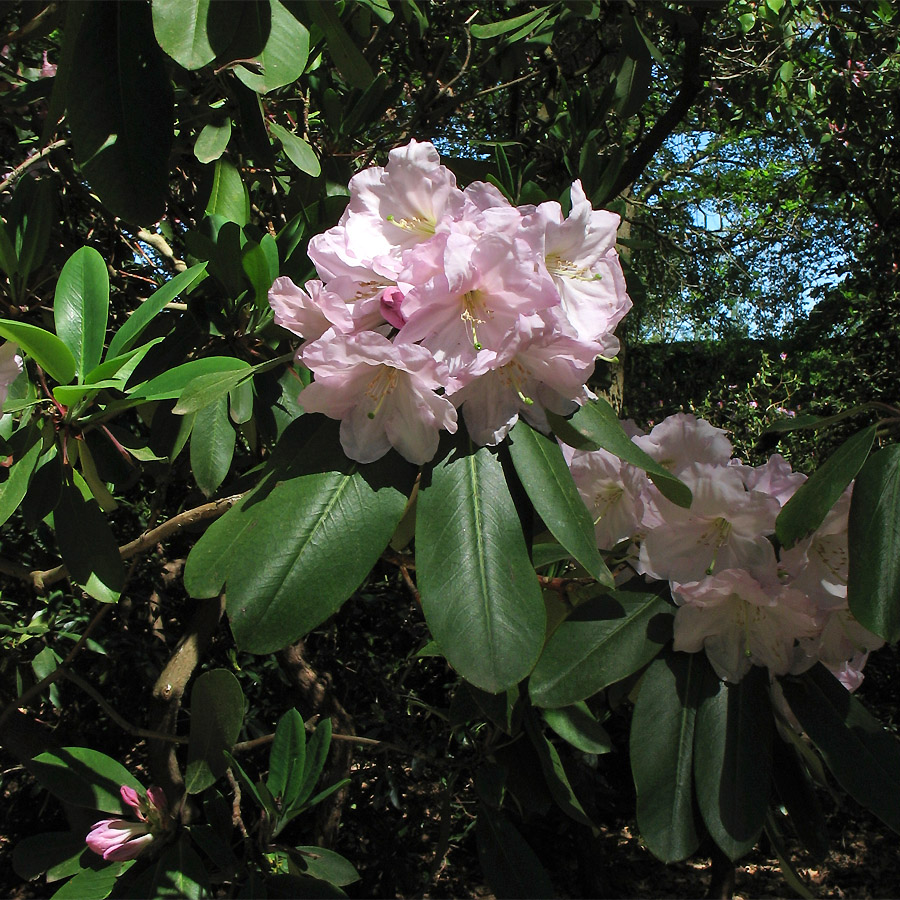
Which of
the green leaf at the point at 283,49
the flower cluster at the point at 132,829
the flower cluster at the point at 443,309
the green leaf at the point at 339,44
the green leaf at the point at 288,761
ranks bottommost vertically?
the flower cluster at the point at 132,829

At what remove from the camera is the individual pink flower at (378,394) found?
29.9 inches

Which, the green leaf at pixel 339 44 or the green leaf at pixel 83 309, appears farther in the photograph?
the green leaf at pixel 83 309

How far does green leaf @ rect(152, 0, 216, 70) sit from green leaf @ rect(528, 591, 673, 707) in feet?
2.36

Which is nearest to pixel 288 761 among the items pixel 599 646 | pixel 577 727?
pixel 577 727

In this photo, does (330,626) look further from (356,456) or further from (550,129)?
(356,456)

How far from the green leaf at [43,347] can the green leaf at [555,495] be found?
528 millimetres

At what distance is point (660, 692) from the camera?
0.98 m

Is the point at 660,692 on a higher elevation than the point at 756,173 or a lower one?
lower

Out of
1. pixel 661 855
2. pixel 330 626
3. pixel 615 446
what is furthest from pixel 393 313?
pixel 330 626

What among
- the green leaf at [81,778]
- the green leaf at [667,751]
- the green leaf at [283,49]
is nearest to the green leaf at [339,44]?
the green leaf at [283,49]

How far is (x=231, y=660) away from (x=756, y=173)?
8.54 metres

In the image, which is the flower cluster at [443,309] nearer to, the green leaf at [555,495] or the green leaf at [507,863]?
the green leaf at [555,495]

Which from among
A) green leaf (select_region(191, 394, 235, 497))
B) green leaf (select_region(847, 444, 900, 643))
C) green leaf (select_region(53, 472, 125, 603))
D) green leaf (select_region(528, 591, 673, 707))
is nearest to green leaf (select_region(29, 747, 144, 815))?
green leaf (select_region(53, 472, 125, 603))

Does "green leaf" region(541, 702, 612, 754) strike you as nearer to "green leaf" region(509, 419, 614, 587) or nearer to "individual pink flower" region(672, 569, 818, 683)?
Result: "individual pink flower" region(672, 569, 818, 683)
